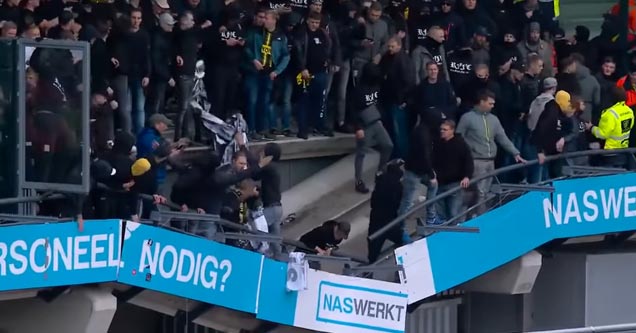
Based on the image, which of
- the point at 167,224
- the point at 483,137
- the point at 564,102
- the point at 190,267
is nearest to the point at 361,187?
the point at 483,137

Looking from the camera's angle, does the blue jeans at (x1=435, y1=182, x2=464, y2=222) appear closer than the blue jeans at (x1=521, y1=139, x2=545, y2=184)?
Yes

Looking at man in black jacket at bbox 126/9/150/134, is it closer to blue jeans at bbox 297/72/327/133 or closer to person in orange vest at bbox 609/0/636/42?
blue jeans at bbox 297/72/327/133

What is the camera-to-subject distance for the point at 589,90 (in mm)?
20188

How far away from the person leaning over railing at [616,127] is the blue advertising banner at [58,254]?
22.0 feet

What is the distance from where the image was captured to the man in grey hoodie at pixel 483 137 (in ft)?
60.6

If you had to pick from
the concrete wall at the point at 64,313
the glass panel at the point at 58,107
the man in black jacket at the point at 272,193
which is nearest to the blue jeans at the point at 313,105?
the man in black jacket at the point at 272,193

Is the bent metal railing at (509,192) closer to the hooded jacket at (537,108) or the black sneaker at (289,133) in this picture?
the hooded jacket at (537,108)

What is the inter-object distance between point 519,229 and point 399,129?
1837 millimetres

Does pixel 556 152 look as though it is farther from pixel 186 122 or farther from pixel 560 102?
pixel 186 122

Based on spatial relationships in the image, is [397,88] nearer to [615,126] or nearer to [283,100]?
[283,100]

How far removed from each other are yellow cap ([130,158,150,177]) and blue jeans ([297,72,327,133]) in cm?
438

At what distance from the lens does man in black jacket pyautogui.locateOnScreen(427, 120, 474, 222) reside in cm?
1777

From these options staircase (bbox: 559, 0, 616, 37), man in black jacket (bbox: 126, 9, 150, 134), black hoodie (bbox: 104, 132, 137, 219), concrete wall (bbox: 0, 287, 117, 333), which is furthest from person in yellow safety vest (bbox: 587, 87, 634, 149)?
concrete wall (bbox: 0, 287, 117, 333)

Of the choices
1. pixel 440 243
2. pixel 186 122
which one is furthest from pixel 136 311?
pixel 440 243
